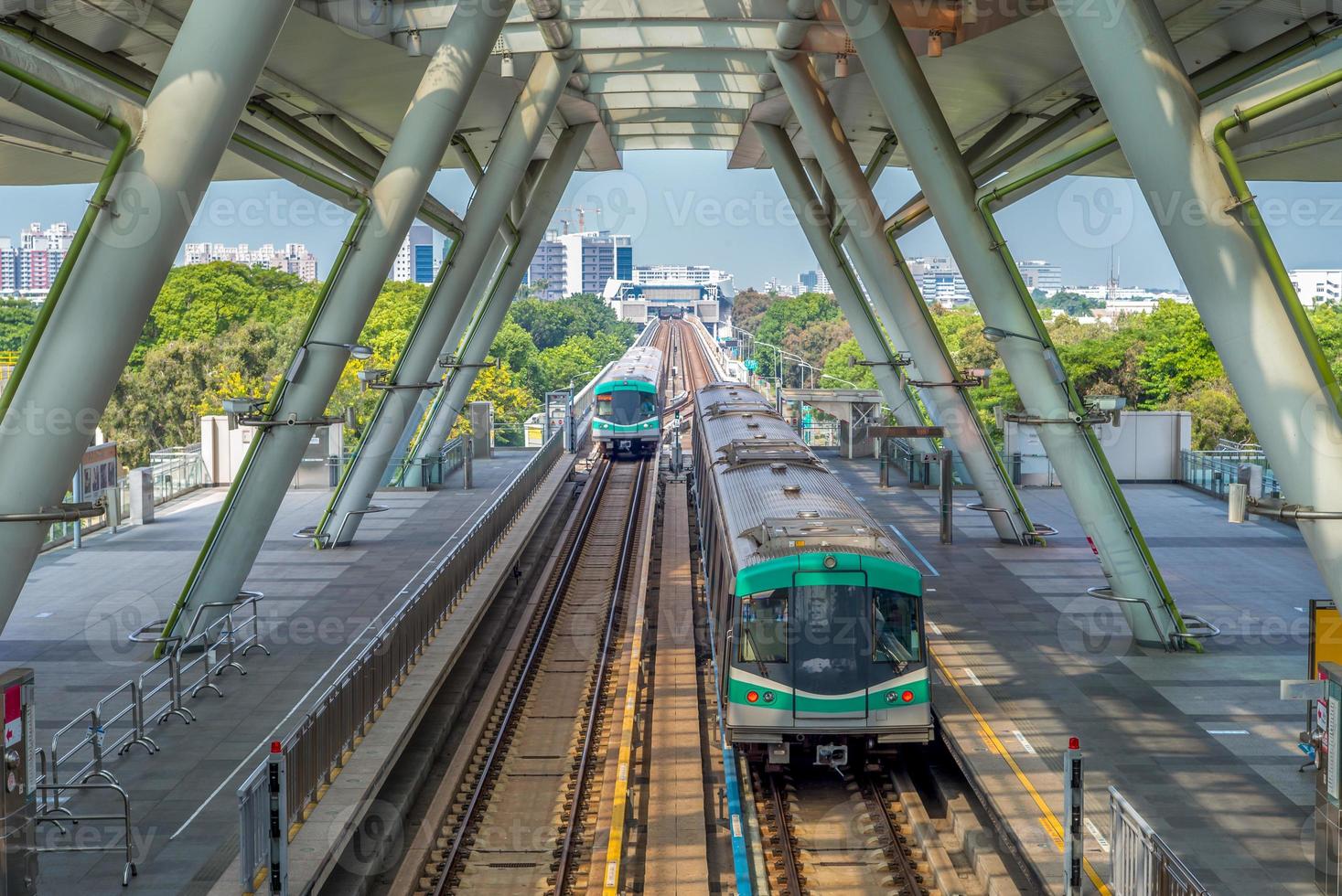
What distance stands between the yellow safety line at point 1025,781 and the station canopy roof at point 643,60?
25.4 feet

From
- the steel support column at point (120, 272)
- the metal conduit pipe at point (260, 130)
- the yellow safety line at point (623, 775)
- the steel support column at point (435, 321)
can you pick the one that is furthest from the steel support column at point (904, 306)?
the steel support column at point (120, 272)

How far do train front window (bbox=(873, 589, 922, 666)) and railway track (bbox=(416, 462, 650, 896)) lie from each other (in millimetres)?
3613

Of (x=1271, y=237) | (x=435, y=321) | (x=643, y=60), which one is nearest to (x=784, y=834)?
(x=1271, y=237)

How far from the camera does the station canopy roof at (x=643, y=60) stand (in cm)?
2009

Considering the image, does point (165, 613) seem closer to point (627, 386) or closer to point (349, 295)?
point (349, 295)

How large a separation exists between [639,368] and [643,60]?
18867 mm

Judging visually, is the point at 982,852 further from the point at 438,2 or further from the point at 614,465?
the point at 614,465

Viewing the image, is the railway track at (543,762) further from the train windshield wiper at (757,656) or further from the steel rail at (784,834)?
the train windshield wiper at (757,656)

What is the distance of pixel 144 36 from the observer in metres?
20.2

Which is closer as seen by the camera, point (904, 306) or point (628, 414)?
point (904, 306)

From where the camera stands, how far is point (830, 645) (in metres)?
13.8

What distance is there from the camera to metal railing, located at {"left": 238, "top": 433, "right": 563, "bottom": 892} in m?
10.5

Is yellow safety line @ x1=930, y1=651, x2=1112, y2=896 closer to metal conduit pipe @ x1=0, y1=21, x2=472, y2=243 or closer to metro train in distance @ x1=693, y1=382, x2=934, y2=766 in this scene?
metro train in distance @ x1=693, y1=382, x2=934, y2=766

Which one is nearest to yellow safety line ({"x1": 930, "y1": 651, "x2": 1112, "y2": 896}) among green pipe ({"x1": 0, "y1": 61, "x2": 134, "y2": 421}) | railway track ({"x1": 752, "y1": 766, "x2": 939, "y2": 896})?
railway track ({"x1": 752, "y1": 766, "x2": 939, "y2": 896})
